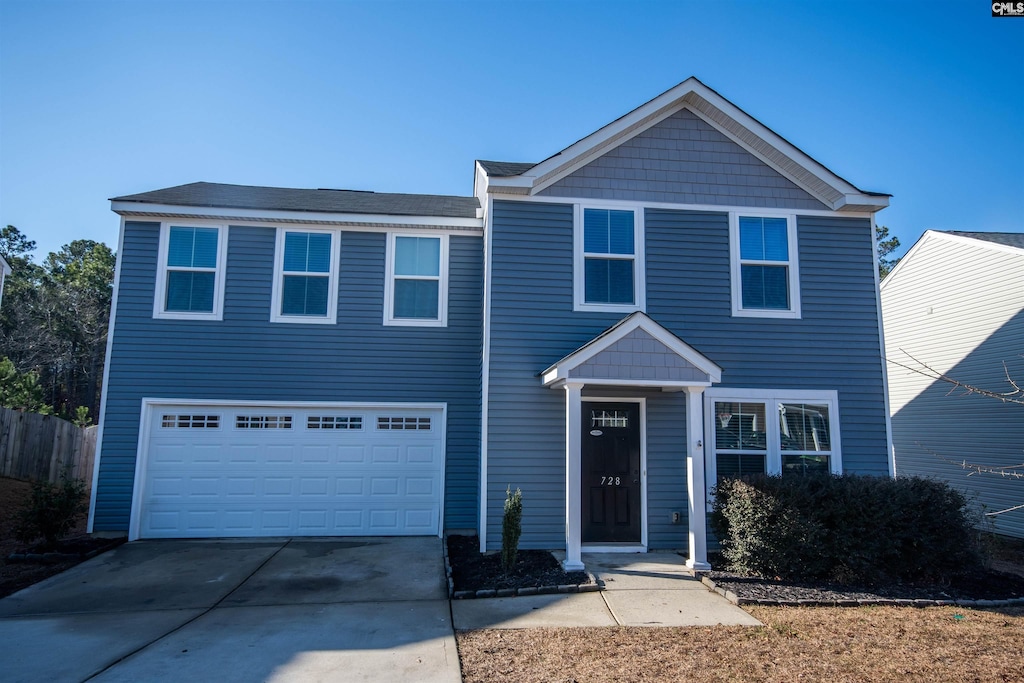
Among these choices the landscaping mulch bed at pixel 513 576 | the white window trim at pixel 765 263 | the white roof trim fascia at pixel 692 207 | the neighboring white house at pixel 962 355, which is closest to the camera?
the landscaping mulch bed at pixel 513 576

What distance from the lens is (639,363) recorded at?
26.7 feet

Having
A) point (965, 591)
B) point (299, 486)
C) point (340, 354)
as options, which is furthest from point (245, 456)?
point (965, 591)

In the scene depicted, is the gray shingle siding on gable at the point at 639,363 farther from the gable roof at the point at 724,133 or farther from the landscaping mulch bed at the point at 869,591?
the gable roof at the point at 724,133

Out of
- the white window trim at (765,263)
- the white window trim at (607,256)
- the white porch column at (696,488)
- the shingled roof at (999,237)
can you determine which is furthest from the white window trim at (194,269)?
the shingled roof at (999,237)

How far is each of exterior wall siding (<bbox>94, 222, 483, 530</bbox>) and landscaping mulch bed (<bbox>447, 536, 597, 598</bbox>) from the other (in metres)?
1.88

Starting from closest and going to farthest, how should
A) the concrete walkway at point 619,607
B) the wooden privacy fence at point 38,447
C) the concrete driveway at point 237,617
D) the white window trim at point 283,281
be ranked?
the concrete driveway at point 237,617 → the concrete walkway at point 619,607 → the white window trim at point 283,281 → the wooden privacy fence at point 38,447

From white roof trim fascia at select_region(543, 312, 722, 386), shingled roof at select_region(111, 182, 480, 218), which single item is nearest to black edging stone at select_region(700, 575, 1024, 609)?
white roof trim fascia at select_region(543, 312, 722, 386)

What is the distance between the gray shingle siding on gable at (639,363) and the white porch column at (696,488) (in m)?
0.33

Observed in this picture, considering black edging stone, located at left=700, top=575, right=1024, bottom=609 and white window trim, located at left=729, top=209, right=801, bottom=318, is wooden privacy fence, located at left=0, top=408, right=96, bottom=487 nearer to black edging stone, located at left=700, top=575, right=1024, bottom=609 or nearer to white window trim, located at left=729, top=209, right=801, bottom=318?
black edging stone, located at left=700, top=575, right=1024, bottom=609

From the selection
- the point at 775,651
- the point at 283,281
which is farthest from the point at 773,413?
the point at 283,281

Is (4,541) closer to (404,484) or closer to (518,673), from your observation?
(404,484)

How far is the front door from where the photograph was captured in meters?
8.94

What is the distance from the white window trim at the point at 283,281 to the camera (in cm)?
1015

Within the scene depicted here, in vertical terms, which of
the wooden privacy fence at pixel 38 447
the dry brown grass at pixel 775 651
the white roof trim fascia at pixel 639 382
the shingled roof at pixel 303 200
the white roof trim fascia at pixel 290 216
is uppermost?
the shingled roof at pixel 303 200
